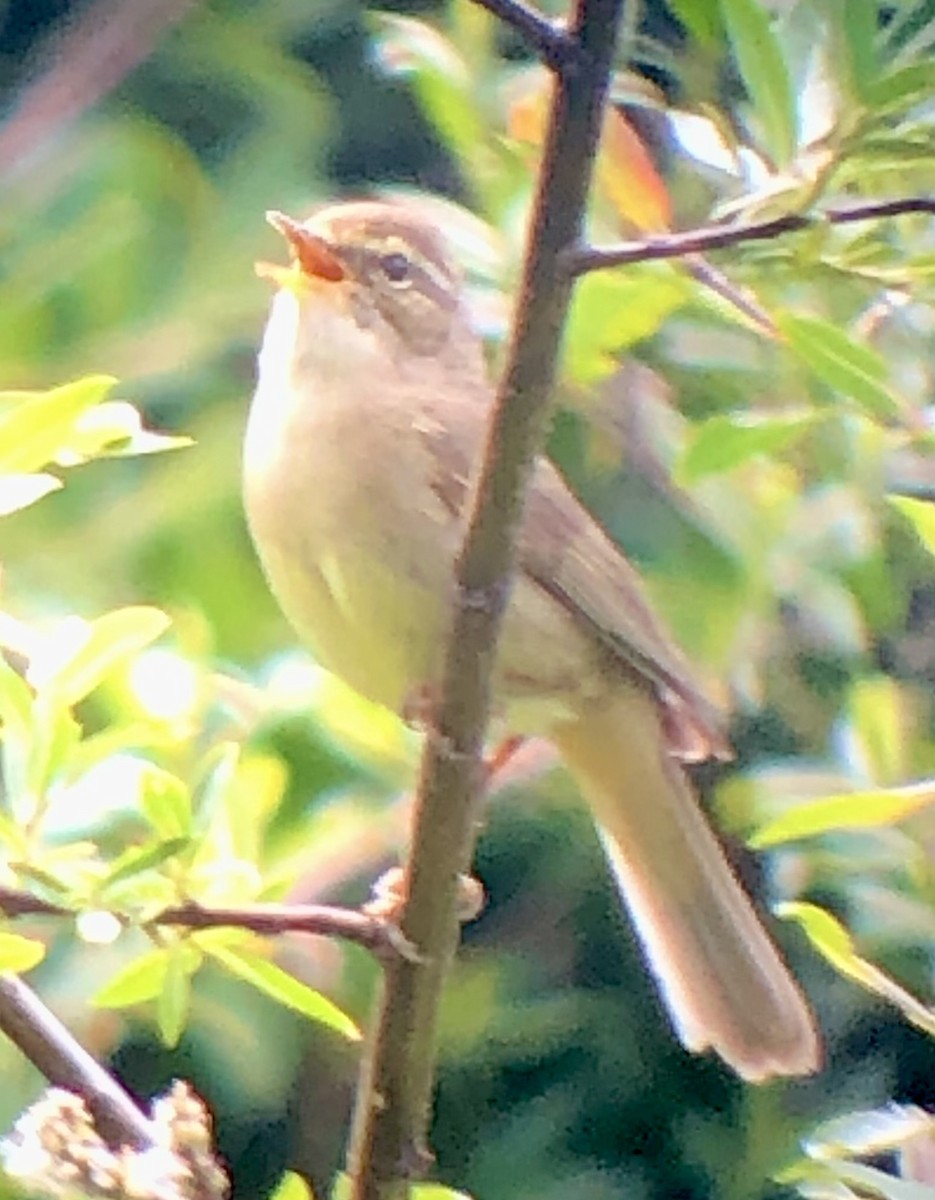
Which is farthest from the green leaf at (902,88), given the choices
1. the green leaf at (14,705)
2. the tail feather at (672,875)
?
the tail feather at (672,875)

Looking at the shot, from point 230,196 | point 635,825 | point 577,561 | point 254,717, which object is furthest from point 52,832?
point 230,196

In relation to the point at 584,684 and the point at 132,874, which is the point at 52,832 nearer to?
the point at 132,874

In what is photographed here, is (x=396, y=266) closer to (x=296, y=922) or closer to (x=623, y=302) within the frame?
(x=623, y=302)

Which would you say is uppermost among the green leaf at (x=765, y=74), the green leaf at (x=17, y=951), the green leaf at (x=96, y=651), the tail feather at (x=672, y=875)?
the green leaf at (x=765, y=74)

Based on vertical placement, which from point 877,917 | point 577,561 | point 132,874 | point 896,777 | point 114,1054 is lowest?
point 114,1054

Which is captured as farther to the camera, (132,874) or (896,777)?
(896,777)

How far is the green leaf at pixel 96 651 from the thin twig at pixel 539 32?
33cm

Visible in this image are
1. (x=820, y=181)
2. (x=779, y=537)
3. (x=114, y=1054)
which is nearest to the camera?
(x=820, y=181)

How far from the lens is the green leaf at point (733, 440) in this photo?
41.4 inches

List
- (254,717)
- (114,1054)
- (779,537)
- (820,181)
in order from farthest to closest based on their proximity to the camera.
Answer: (114,1054) → (779,537) → (254,717) → (820,181)

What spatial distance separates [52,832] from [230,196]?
48.2 inches

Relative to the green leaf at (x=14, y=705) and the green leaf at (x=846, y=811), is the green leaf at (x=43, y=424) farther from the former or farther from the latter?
the green leaf at (x=846, y=811)

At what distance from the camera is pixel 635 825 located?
1.70 m

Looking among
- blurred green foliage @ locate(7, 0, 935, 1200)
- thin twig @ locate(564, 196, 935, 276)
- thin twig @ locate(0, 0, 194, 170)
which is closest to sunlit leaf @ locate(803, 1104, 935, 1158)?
blurred green foliage @ locate(7, 0, 935, 1200)
